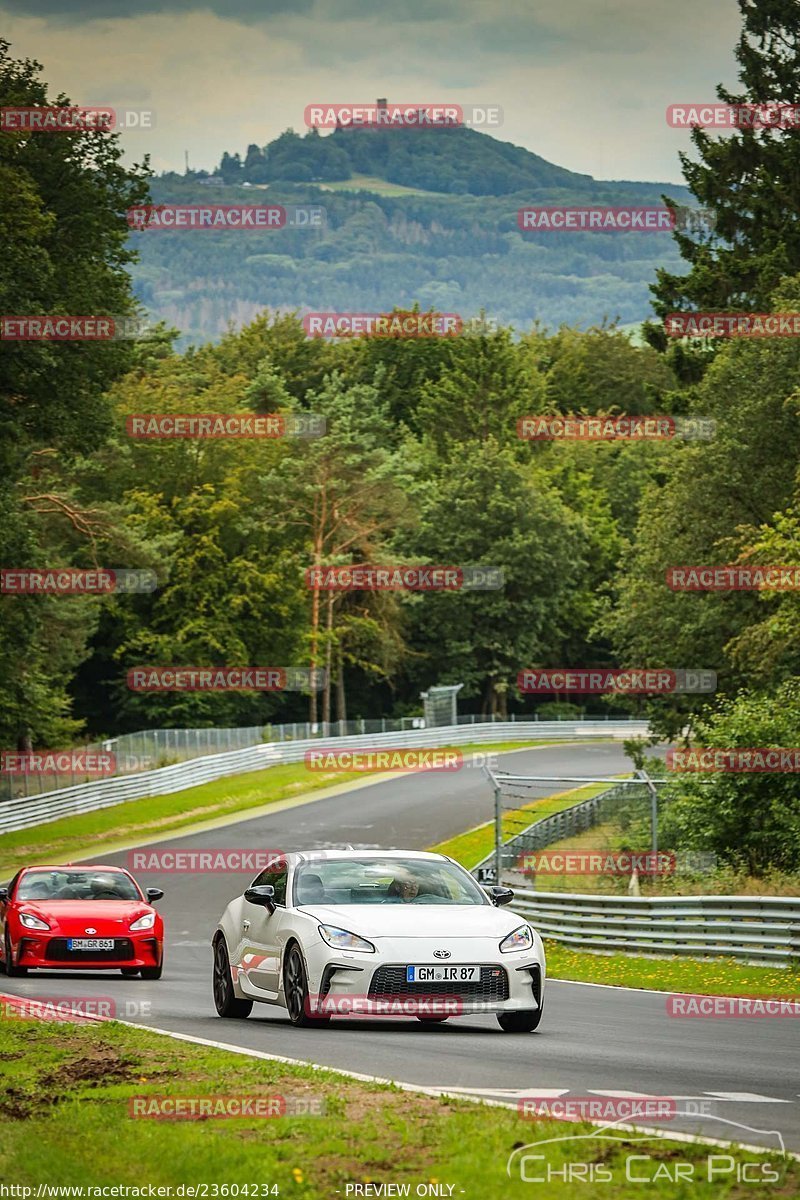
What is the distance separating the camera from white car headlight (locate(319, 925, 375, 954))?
13297 millimetres

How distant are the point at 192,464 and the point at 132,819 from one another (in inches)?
1458

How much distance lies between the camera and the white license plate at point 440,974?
Answer: 1333cm

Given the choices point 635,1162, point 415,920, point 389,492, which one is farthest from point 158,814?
point 635,1162

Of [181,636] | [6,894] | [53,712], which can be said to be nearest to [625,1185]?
[6,894]

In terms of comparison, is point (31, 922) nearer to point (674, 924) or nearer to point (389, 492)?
point (674, 924)

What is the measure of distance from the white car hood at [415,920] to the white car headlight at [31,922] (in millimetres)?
7362

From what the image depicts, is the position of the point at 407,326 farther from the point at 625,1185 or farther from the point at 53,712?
the point at 625,1185

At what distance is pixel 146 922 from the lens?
20969 millimetres

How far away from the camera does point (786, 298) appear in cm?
4822

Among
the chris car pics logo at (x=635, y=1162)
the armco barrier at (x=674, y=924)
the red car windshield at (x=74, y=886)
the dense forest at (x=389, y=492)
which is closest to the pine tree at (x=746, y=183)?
the dense forest at (x=389, y=492)

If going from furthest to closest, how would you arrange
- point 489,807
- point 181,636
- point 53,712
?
point 181,636 < point 53,712 < point 489,807

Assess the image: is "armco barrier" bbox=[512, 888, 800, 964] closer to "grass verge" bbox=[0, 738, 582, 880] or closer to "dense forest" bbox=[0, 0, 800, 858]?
"dense forest" bbox=[0, 0, 800, 858]

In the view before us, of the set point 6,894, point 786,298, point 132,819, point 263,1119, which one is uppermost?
point 786,298

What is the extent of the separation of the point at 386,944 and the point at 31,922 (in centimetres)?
852
